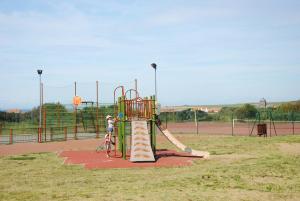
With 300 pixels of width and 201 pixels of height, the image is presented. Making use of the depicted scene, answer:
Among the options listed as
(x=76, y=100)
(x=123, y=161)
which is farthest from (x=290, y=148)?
(x=76, y=100)

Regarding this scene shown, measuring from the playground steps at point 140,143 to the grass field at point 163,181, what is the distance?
2012 mm

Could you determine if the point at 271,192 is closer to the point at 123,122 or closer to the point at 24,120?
the point at 123,122

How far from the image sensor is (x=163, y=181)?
10.9 metres

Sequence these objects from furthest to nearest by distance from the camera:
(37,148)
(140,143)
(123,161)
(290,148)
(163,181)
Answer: (37,148)
(290,148)
(140,143)
(123,161)
(163,181)

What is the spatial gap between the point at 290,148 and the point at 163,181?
32.8ft

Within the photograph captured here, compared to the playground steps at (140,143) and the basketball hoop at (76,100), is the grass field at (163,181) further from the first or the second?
the basketball hoop at (76,100)

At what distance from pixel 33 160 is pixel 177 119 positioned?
1495 inches

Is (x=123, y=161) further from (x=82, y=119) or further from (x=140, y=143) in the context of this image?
(x=82, y=119)

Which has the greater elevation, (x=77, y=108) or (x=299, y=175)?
(x=77, y=108)

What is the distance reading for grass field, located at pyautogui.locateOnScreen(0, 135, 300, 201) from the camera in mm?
9156

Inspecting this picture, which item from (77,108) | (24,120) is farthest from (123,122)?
(24,120)

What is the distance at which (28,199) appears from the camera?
8.97 meters

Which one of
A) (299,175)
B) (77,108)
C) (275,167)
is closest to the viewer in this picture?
(299,175)

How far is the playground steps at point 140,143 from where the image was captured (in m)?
16.0
